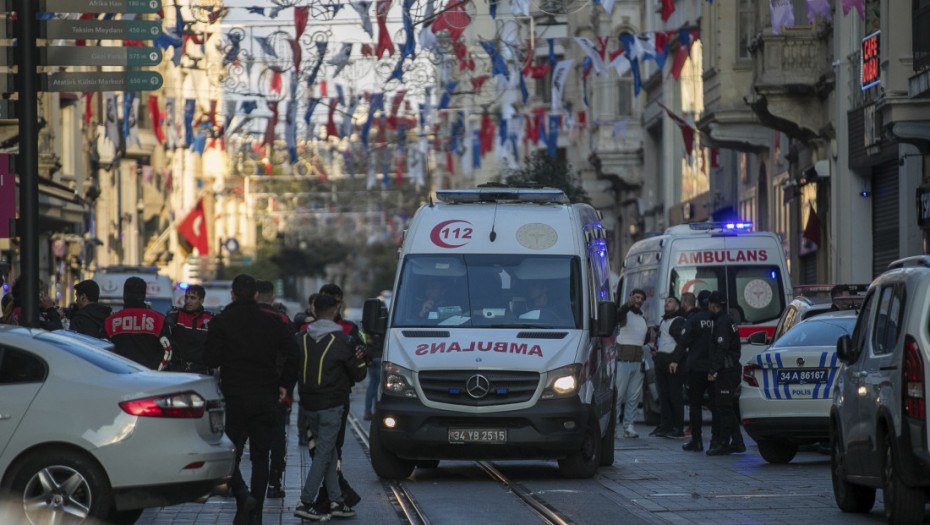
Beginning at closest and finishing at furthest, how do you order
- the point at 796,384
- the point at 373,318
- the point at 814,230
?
the point at 373,318 < the point at 796,384 < the point at 814,230

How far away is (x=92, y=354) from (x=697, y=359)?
945 cm

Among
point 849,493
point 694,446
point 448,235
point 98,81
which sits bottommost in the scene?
point 694,446

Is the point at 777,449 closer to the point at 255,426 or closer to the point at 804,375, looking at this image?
the point at 804,375

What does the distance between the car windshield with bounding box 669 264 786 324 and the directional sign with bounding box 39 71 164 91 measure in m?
10.9

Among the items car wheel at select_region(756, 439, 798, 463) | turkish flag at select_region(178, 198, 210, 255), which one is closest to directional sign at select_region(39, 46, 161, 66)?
car wheel at select_region(756, 439, 798, 463)

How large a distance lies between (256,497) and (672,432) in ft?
36.5

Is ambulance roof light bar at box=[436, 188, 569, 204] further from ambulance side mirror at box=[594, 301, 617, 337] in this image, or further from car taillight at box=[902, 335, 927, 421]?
car taillight at box=[902, 335, 927, 421]

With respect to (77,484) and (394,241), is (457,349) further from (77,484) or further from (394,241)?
(394,241)

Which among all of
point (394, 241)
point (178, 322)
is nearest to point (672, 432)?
point (178, 322)

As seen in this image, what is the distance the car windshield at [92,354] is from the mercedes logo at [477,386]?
15.9 ft

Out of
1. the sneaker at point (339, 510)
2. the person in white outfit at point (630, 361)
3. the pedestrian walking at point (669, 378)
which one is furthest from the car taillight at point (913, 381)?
the person in white outfit at point (630, 361)

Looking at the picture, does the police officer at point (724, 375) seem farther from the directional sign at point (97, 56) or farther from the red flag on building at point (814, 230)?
the red flag on building at point (814, 230)

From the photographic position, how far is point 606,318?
16219 millimetres

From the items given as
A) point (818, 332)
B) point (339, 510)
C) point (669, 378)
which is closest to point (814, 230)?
point (669, 378)
